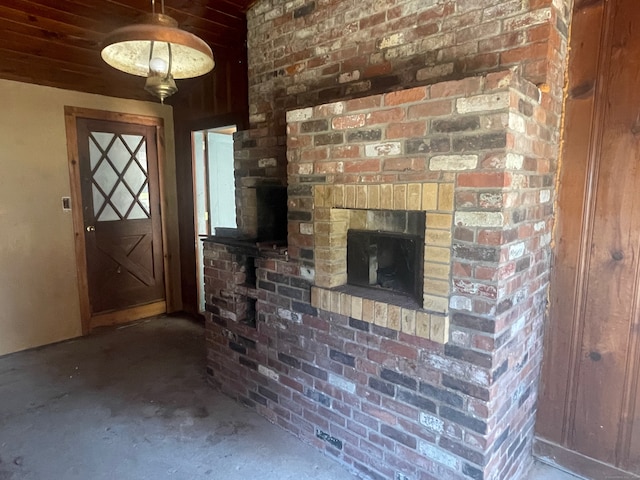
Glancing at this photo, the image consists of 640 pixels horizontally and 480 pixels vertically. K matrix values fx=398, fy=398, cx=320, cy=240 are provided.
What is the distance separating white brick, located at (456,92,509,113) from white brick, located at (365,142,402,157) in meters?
0.29

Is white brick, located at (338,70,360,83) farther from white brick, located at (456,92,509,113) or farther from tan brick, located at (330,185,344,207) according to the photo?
white brick, located at (456,92,509,113)

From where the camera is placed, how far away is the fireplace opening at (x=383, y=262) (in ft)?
6.31

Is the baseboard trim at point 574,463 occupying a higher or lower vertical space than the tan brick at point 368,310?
lower

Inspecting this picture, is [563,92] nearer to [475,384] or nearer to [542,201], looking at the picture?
[542,201]

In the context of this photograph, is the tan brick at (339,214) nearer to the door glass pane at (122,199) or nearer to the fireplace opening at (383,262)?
the fireplace opening at (383,262)

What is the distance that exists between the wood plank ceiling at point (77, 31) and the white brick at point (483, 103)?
6.19 feet

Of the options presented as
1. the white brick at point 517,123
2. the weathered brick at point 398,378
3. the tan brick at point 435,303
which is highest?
the white brick at point 517,123

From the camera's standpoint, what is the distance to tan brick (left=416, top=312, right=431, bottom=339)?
1.68m

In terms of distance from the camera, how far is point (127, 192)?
3984mm

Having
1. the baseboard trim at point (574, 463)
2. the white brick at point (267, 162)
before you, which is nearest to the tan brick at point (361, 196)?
the white brick at point (267, 162)

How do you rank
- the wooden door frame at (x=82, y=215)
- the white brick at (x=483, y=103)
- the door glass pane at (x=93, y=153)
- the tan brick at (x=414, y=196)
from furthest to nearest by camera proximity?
the door glass pane at (x=93, y=153), the wooden door frame at (x=82, y=215), the tan brick at (x=414, y=196), the white brick at (x=483, y=103)

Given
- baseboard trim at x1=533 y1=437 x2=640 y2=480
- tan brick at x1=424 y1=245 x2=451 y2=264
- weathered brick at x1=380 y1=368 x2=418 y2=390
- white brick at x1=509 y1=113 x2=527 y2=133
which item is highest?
white brick at x1=509 y1=113 x2=527 y2=133

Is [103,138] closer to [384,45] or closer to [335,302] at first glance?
[384,45]

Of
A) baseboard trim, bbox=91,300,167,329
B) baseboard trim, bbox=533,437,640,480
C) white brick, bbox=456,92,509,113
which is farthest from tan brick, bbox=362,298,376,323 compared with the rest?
baseboard trim, bbox=91,300,167,329
